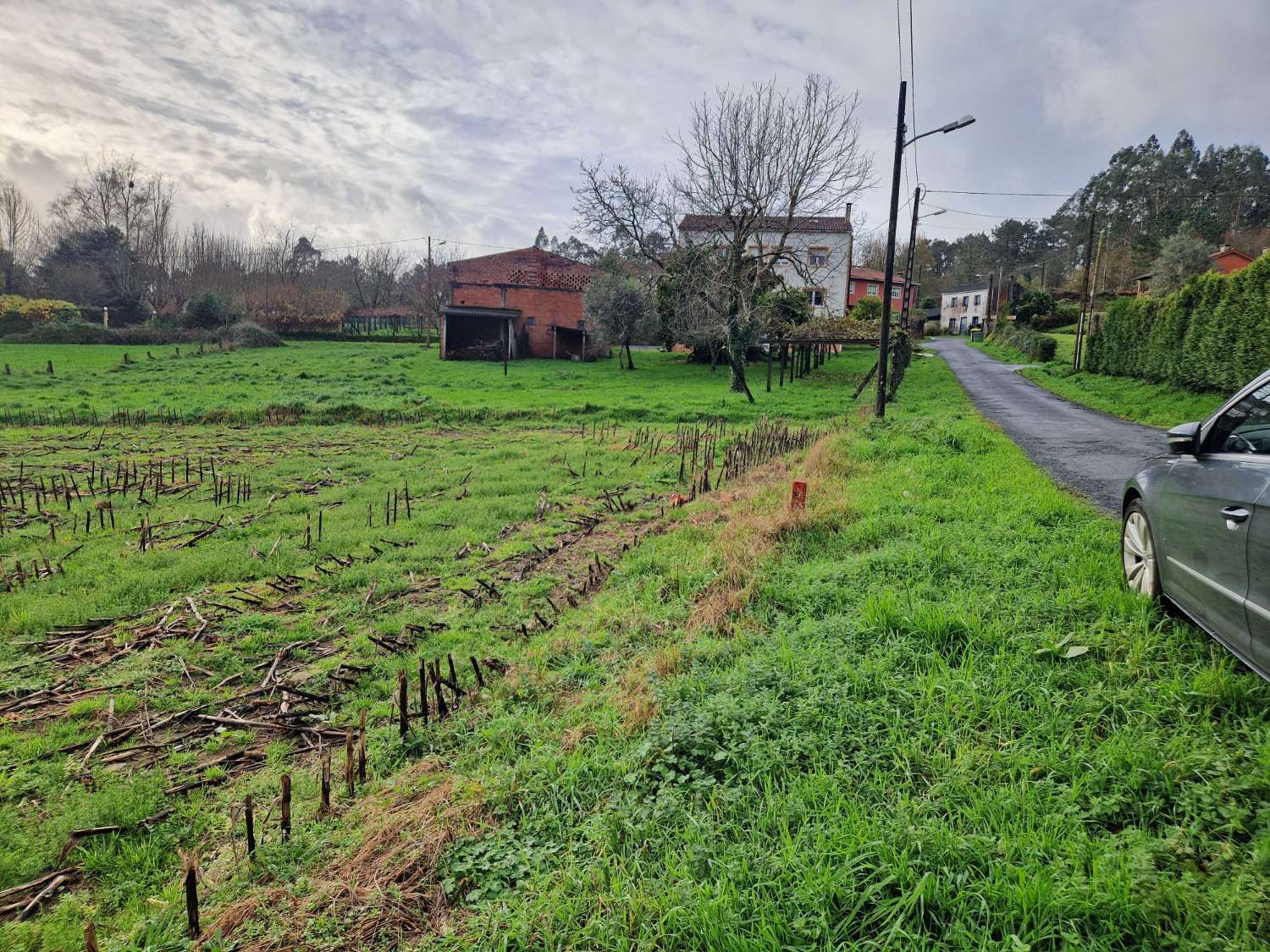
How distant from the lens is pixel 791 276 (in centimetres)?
5381

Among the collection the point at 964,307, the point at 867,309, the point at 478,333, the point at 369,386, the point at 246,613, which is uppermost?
the point at 964,307

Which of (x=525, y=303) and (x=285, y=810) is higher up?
(x=525, y=303)

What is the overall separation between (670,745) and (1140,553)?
3.69 metres

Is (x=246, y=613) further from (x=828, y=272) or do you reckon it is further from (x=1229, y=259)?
(x=1229, y=259)

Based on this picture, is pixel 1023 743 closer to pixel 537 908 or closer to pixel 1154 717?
pixel 1154 717

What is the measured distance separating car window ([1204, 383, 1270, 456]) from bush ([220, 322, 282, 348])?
2060 inches

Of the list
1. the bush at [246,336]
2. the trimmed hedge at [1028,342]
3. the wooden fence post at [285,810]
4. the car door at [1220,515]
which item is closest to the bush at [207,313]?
the bush at [246,336]

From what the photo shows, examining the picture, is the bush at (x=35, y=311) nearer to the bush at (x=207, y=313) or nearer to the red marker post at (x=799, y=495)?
the bush at (x=207, y=313)

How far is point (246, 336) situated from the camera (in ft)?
150

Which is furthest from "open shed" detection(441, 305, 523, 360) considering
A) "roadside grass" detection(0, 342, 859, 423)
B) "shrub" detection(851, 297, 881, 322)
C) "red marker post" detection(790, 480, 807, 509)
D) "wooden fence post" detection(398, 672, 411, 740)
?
"wooden fence post" detection(398, 672, 411, 740)

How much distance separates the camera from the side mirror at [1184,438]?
3979 mm

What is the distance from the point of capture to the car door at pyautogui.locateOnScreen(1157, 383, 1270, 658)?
3109mm

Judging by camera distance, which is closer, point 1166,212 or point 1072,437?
point 1072,437

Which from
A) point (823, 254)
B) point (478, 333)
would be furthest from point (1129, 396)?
point (478, 333)
